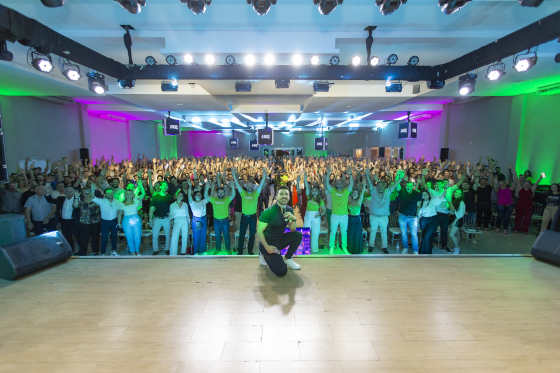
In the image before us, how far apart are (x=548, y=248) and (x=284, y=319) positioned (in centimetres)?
396

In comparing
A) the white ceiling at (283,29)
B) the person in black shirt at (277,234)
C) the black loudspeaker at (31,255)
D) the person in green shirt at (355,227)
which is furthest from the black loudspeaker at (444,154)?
the black loudspeaker at (31,255)

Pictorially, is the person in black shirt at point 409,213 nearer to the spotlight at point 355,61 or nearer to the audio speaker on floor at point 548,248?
the audio speaker on floor at point 548,248

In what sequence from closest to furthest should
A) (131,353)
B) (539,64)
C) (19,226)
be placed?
(131,353) → (19,226) → (539,64)

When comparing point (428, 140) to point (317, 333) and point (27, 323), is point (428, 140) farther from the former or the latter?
point (27, 323)

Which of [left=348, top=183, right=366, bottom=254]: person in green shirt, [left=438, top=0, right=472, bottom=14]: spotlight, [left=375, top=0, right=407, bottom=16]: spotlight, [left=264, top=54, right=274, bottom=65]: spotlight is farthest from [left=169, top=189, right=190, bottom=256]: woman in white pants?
[left=438, top=0, right=472, bottom=14]: spotlight

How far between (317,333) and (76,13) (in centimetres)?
511

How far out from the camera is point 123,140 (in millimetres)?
14602

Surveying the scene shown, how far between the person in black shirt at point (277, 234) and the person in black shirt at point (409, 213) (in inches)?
101

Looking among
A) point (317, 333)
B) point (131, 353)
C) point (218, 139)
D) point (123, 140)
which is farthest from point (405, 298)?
point (218, 139)

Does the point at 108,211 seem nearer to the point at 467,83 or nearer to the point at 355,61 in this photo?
the point at 355,61

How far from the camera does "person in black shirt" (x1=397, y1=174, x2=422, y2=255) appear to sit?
4.96 metres

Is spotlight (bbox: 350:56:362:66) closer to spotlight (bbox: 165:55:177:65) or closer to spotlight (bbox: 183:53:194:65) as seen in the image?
spotlight (bbox: 183:53:194:65)

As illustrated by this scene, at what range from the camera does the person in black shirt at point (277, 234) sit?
3.42 meters

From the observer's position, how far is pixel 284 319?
2.57 meters
